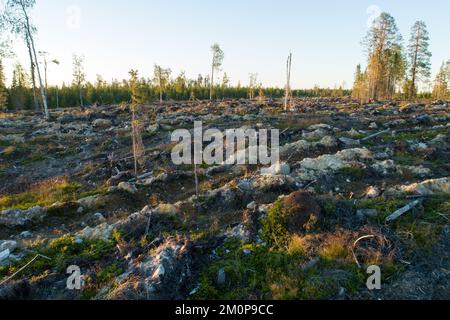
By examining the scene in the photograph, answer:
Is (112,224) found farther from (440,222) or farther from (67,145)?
(67,145)

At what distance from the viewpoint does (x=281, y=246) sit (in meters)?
6.53

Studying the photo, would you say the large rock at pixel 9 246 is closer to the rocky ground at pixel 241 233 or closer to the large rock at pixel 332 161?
the rocky ground at pixel 241 233

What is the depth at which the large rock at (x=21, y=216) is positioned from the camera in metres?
9.08

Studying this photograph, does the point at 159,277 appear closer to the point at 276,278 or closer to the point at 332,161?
the point at 276,278

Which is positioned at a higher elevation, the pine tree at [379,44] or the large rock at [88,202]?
the pine tree at [379,44]

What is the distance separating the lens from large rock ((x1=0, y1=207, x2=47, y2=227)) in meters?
9.08

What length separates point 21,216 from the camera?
30.5 ft

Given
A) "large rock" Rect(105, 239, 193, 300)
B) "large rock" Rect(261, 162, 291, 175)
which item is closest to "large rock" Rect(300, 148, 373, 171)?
"large rock" Rect(261, 162, 291, 175)

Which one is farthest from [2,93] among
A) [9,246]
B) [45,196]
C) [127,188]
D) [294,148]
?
[9,246]

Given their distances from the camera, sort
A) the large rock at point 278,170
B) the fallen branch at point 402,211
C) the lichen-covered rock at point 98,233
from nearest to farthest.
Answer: the fallen branch at point 402,211 → the lichen-covered rock at point 98,233 → the large rock at point 278,170

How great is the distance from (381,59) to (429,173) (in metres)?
43.6

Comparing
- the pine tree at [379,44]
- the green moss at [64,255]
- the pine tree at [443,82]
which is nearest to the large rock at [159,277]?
the green moss at [64,255]

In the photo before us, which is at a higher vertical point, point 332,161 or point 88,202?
point 332,161
